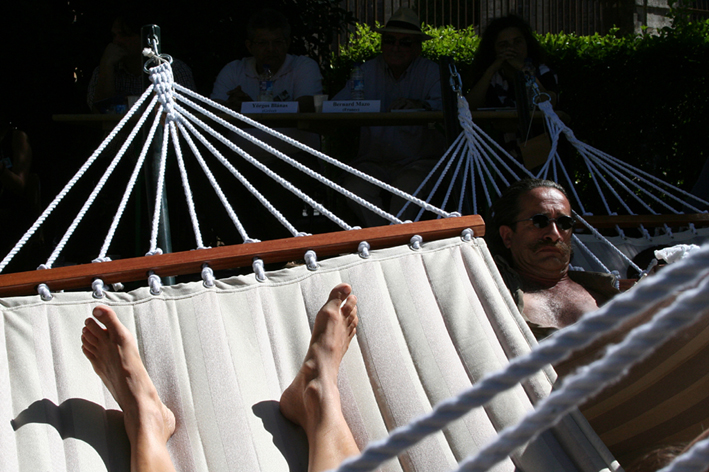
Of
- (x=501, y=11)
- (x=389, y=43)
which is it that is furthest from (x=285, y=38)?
(x=501, y=11)

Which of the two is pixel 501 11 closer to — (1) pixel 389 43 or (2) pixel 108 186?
(1) pixel 389 43

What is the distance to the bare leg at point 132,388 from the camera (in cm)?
121

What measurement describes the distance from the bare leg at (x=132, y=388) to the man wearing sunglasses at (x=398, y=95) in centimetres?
217

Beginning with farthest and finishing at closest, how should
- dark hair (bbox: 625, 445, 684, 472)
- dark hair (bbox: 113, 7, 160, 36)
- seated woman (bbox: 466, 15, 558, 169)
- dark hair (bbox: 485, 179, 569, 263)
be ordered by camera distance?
dark hair (bbox: 113, 7, 160, 36), seated woman (bbox: 466, 15, 558, 169), dark hair (bbox: 485, 179, 569, 263), dark hair (bbox: 625, 445, 684, 472)

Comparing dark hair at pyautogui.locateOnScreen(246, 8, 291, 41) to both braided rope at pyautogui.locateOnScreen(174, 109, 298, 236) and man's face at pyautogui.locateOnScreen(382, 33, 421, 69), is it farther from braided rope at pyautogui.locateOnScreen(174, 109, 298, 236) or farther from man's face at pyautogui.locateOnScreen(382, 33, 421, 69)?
braided rope at pyautogui.locateOnScreen(174, 109, 298, 236)

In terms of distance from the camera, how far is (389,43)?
3.72 m

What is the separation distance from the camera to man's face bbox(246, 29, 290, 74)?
361 cm

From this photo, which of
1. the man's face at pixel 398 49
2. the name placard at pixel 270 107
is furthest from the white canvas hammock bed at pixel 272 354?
the man's face at pixel 398 49

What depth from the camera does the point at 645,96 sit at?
16.3 ft

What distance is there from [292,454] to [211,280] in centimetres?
46

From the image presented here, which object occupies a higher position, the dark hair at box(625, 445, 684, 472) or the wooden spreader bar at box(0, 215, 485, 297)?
the wooden spreader bar at box(0, 215, 485, 297)

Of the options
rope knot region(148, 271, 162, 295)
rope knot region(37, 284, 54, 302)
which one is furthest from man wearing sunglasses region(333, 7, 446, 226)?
rope knot region(37, 284, 54, 302)

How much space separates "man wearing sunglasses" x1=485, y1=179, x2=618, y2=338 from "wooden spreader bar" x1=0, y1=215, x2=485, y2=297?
47 centimetres

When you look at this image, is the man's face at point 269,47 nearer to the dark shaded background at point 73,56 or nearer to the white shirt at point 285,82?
the white shirt at point 285,82
